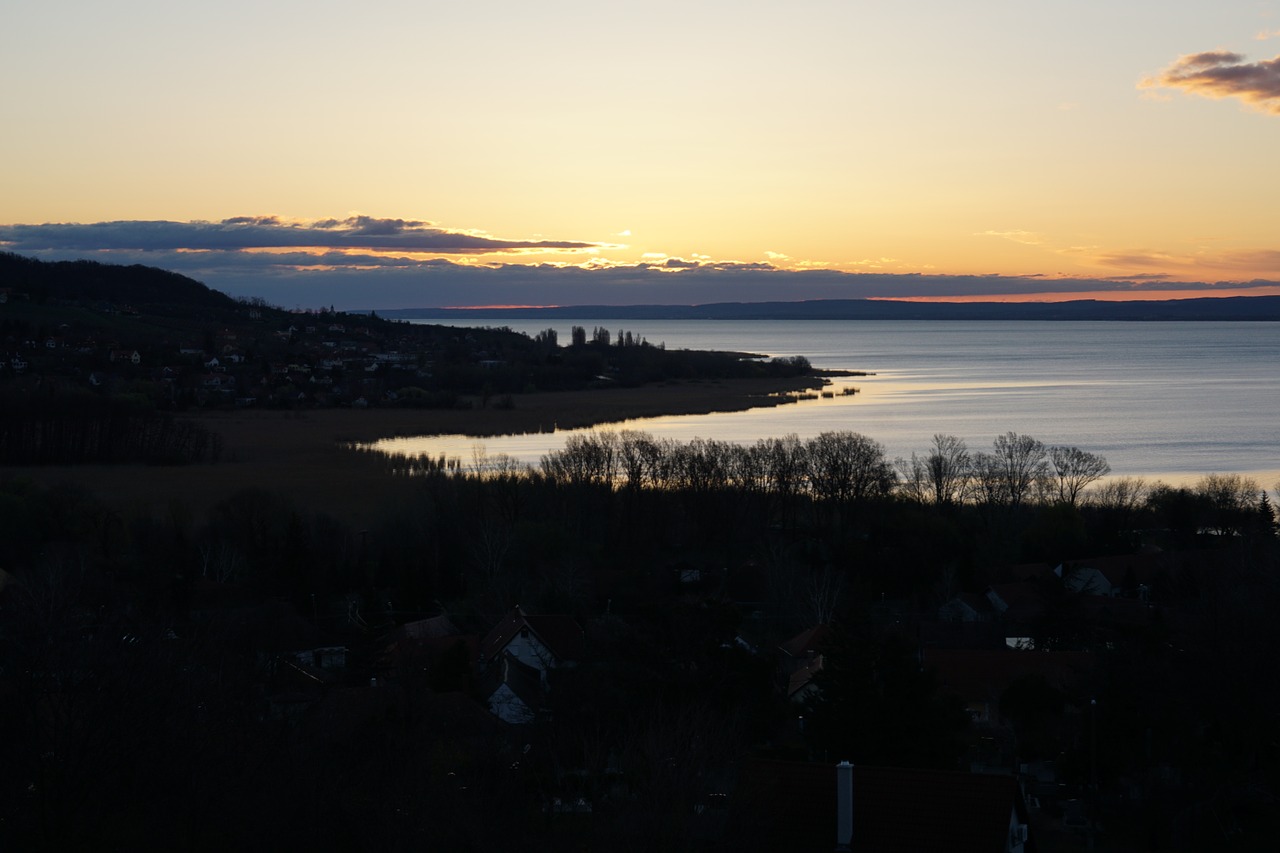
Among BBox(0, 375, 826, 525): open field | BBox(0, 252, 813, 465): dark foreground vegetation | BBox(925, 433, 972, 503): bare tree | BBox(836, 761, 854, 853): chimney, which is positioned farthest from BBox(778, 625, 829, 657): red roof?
BBox(0, 252, 813, 465): dark foreground vegetation

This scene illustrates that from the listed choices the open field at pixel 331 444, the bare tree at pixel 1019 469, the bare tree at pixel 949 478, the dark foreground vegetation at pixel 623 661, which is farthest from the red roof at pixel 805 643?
the open field at pixel 331 444

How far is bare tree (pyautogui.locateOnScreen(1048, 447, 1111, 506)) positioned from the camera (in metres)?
37.6

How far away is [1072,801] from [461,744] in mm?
7150

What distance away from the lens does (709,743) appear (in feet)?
36.8

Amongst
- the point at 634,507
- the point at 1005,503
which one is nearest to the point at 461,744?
the point at 634,507

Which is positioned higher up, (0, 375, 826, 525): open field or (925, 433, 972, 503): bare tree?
(925, 433, 972, 503): bare tree

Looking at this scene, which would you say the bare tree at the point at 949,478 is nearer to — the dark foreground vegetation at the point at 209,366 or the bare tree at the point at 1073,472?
the bare tree at the point at 1073,472

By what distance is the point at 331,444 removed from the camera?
53.8 m

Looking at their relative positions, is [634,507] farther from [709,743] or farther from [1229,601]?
[709,743]

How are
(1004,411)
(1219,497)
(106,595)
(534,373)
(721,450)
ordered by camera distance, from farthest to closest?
1. (534,373)
2. (1004,411)
3. (721,450)
4. (1219,497)
5. (106,595)

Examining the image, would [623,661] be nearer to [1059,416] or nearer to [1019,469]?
[1019,469]

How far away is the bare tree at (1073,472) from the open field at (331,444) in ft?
64.2

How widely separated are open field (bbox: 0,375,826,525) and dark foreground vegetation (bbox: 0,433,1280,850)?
4.21 m

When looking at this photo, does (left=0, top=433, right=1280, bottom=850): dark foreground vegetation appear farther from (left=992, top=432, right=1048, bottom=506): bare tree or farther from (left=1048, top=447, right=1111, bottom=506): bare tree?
(left=1048, top=447, right=1111, bottom=506): bare tree
